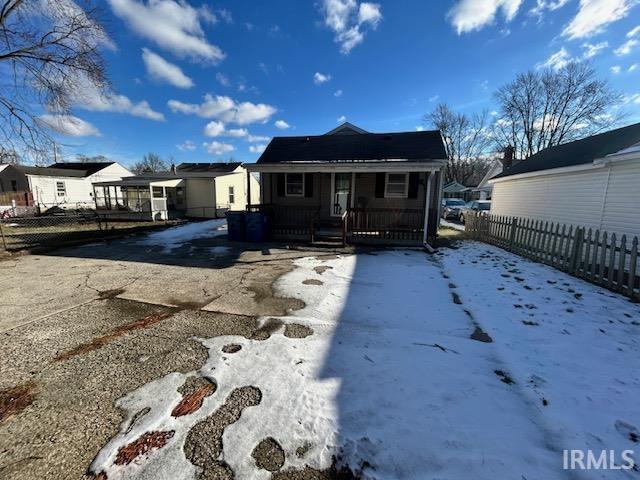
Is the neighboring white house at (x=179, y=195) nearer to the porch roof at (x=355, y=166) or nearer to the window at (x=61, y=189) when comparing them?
the window at (x=61, y=189)

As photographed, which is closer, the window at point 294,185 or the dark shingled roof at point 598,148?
the dark shingled roof at point 598,148

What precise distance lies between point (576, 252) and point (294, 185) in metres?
9.29

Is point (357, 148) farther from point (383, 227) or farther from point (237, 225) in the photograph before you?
point (237, 225)

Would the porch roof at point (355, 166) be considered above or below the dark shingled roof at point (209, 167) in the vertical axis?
below

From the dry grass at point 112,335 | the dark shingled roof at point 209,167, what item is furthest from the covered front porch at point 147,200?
the dry grass at point 112,335

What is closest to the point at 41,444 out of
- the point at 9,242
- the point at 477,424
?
the point at 477,424

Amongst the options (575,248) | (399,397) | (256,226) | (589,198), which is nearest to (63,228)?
(256,226)

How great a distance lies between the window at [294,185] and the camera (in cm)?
1185

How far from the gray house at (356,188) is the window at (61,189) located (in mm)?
25334

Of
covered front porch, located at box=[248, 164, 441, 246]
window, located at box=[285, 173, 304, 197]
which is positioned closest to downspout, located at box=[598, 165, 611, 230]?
covered front porch, located at box=[248, 164, 441, 246]

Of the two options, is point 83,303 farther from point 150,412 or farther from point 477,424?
point 477,424

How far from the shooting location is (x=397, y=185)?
11.2 meters

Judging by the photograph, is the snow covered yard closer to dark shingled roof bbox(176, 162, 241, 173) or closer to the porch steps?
the porch steps

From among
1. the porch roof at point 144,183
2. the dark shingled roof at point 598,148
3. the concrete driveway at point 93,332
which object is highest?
the dark shingled roof at point 598,148
